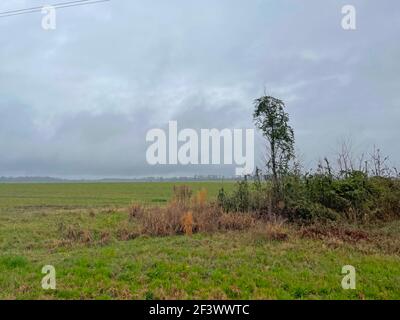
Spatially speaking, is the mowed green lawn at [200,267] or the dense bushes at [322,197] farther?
the dense bushes at [322,197]

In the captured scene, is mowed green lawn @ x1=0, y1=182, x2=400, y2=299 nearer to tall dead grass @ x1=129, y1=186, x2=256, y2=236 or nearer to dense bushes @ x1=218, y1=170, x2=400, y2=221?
tall dead grass @ x1=129, y1=186, x2=256, y2=236

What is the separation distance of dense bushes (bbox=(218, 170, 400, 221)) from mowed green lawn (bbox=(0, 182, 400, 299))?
169 centimetres

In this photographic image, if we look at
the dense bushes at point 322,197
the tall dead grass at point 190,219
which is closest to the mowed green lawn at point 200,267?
the tall dead grass at point 190,219

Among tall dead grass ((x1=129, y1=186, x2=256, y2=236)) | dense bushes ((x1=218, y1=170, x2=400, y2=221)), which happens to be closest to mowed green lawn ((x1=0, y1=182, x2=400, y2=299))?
tall dead grass ((x1=129, y1=186, x2=256, y2=236))

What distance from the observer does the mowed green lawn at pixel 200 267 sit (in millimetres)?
5574

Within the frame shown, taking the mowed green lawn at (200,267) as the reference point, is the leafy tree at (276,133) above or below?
above

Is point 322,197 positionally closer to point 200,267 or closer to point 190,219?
point 190,219

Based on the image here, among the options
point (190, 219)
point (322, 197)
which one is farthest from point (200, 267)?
point (322, 197)

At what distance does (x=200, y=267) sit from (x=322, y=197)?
6.73 meters

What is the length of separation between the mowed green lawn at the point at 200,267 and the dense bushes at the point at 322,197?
169 centimetres

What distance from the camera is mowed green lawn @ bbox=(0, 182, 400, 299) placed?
18.3 feet

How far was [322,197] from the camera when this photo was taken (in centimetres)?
1169

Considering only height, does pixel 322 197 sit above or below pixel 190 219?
above

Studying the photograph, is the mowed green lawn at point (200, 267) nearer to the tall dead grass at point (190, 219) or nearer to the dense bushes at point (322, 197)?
the tall dead grass at point (190, 219)
